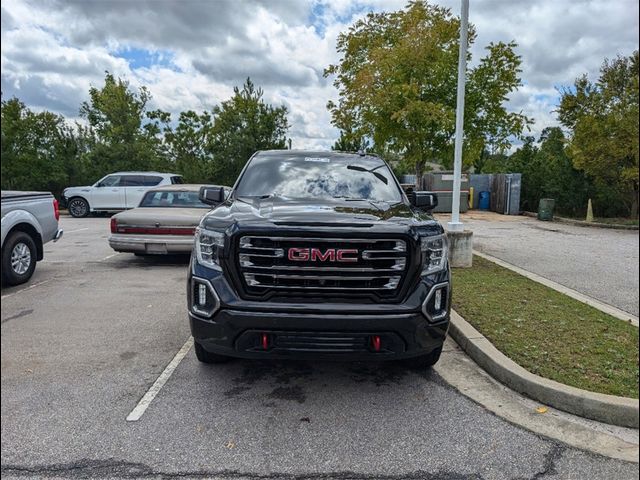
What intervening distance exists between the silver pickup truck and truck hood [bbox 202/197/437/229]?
3.71 m

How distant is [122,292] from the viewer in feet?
21.0

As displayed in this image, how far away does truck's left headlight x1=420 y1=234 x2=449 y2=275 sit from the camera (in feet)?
10.6

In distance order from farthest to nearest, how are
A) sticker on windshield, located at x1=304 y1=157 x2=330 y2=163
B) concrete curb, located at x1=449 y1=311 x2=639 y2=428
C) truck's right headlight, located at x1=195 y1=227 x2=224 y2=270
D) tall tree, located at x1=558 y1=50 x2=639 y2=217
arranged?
sticker on windshield, located at x1=304 y1=157 x2=330 y2=163
truck's right headlight, located at x1=195 y1=227 x2=224 y2=270
concrete curb, located at x1=449 y1=311 x2=639 y2=428
tall tree, located at x1=558 y1=50 x2=639 y2=217

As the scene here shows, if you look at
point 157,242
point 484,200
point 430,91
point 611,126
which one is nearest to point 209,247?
point 611,126

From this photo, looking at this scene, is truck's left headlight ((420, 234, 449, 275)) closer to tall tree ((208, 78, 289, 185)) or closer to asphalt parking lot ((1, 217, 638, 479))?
asphalt parking lot ((1, 217, 638, 479))

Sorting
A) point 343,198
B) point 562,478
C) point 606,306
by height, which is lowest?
point 562,478

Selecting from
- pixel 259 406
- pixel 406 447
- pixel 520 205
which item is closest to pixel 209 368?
pixel 259 406

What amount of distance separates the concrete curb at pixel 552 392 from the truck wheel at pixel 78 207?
1878 cm

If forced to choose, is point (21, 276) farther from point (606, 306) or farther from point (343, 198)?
point (606, 306)

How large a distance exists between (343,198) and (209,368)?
1890mm

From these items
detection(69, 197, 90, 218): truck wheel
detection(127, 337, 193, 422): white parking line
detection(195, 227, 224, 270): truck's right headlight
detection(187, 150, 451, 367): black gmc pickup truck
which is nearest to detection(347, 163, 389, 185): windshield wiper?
detection(187, 150, 451, 367): black gmc pickup truck

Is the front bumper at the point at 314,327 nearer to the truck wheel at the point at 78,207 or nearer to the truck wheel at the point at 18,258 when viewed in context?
the truck wheel at the point at 18,258

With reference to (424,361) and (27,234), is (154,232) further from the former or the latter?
(424,361)

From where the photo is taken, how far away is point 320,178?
15.1 feet
